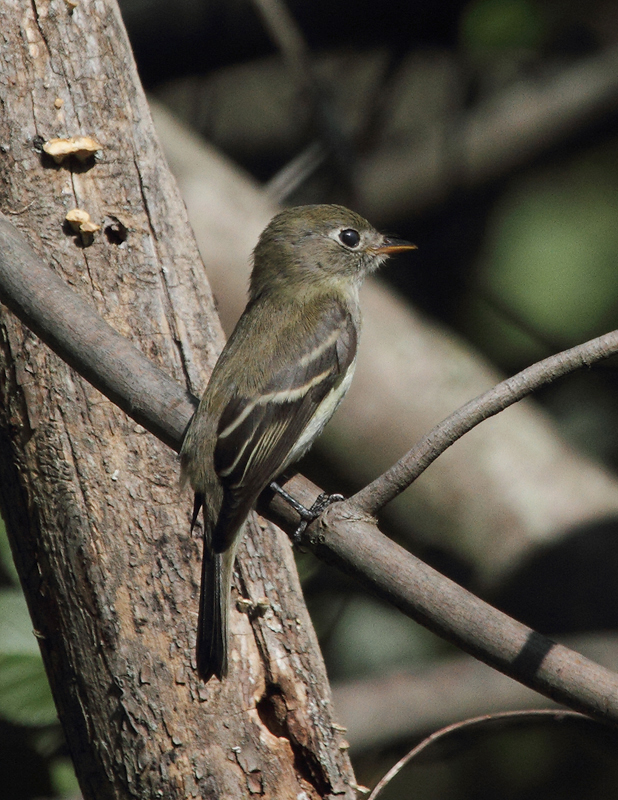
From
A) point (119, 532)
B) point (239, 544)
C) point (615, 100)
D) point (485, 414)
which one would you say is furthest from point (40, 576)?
point (615, 100)

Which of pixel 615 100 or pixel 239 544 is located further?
pixel 615 100

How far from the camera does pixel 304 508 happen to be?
2.44m

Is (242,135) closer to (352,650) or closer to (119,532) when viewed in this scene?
(352,650)

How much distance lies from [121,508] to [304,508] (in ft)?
1.64

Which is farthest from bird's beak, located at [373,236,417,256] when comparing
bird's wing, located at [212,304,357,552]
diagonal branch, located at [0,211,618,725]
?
diagonal branch, located at [0,211,618,725]

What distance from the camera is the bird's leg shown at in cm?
234

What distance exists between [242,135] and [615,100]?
7.90 feet

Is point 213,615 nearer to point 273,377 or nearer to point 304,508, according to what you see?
point 304,508

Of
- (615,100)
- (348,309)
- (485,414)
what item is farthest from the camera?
(615,100)

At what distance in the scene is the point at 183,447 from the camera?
2510 mm

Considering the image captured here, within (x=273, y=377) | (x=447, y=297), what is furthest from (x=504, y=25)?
(x=273, y=377)

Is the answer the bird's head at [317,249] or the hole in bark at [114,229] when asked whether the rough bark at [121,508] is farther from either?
the bird's head at [317,249]

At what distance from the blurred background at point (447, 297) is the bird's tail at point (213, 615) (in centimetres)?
96

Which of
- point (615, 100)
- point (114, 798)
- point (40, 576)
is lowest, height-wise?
point (114, 798)
